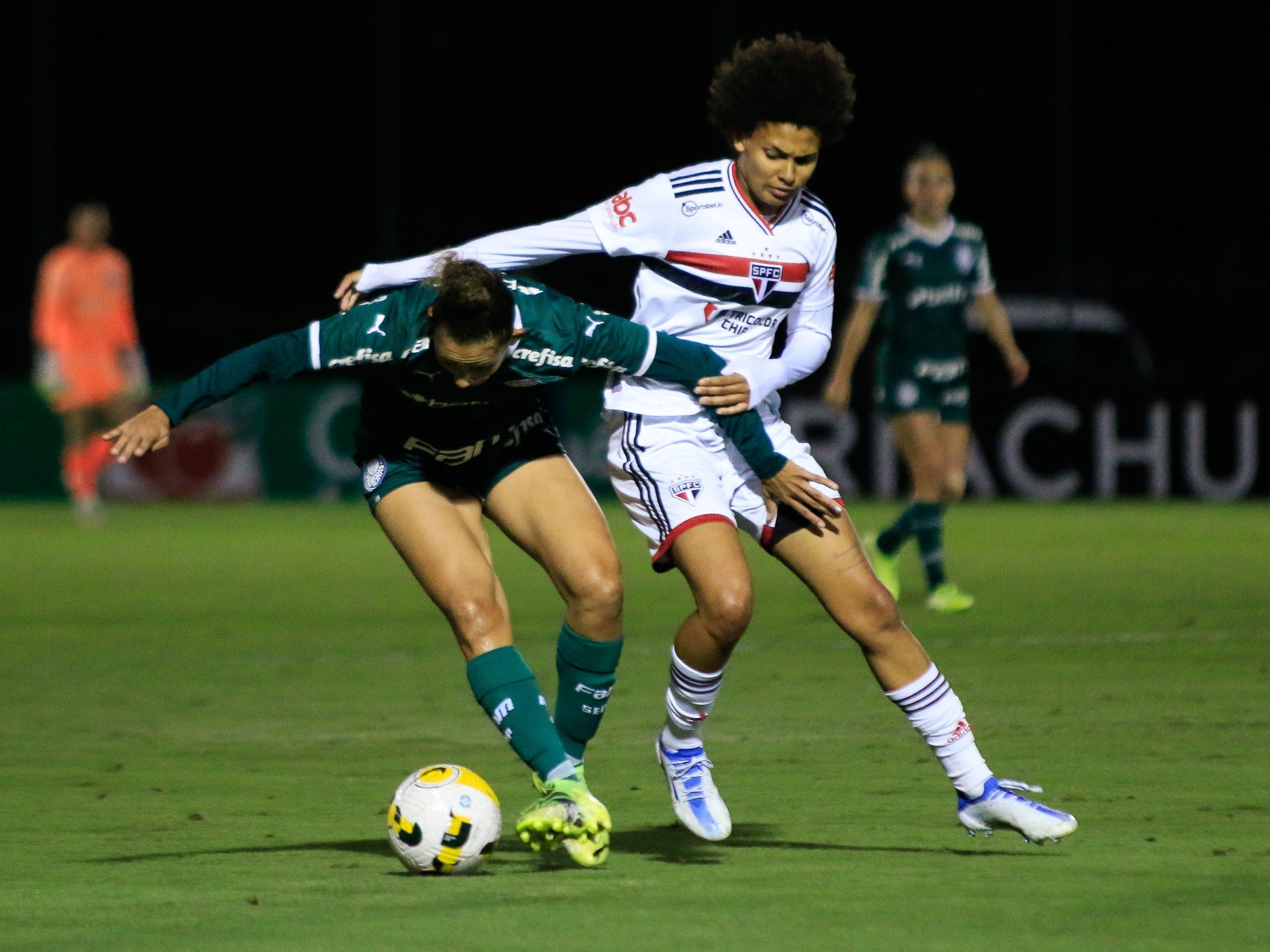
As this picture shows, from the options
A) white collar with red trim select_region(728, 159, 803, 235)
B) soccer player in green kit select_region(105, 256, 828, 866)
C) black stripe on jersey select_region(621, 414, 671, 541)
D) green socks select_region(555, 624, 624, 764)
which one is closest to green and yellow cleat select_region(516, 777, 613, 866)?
soccer player in green kit select_region(105, 256, 828, 866)

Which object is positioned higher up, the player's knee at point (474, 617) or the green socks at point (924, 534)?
the player's knee at point (474, 617)

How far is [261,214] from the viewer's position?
28.6 meters

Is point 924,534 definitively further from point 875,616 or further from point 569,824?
point 569,824

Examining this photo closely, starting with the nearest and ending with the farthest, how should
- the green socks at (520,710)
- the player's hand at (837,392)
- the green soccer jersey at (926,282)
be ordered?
the green socks at (520,710) < the player's hand at (837,392) < the green soccer jersey at (926,282)

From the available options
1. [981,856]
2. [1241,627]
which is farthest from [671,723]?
[1241,627]

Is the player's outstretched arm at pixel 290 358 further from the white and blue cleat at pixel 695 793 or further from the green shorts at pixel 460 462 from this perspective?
the white and blue cleat at pixel 695 793

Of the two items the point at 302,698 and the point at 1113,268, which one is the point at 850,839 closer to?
the point at 302,698

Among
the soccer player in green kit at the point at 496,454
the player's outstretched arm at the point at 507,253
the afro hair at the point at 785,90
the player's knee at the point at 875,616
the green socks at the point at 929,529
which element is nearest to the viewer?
the soccer player in green kit at the point at 496,454

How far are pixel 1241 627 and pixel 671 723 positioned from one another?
5083 mm

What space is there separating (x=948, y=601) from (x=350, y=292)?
5.71 meters

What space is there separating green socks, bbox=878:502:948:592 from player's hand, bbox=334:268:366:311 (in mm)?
5428

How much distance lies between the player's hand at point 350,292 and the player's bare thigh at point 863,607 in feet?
4.61

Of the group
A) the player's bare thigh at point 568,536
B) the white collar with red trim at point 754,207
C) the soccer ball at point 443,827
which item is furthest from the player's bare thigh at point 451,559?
the white collar with red trim at point 754,207

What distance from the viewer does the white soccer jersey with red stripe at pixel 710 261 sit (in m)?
6.16
